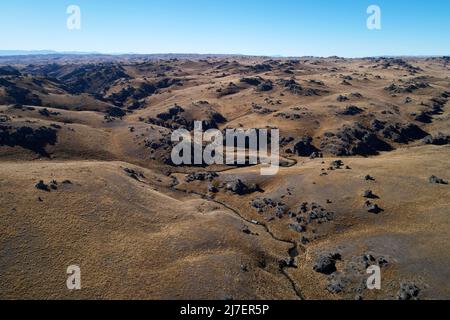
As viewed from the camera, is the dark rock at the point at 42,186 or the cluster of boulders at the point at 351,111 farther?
the cluster of boulders at the point at 351,111

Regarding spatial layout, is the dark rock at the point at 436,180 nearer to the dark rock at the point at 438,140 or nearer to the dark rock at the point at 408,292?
the dark rock at the point at 408,292

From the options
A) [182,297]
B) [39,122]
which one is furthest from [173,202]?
A: [39,122]

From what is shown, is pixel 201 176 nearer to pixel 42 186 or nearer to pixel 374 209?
pixel 42 186

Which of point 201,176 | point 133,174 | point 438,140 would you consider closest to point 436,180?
point 438,140

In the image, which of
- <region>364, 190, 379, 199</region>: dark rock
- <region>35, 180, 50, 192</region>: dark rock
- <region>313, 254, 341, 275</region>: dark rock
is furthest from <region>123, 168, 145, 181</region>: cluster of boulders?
<region>364, 190, 379, 199</region>: dark rock

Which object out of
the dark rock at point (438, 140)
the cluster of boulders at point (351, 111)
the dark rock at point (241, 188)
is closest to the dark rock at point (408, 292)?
the dark rock at point (241, 188)

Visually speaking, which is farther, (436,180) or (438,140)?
(438,140)

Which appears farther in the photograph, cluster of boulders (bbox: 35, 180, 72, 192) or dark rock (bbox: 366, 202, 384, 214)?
dark rock (bbox: 366, 202, 384, 214)

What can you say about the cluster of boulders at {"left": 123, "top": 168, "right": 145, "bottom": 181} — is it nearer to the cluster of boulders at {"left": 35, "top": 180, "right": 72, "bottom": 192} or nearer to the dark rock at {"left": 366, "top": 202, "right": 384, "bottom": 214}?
the cluster of boulders at {"left": 35, "top": 180, "right": 72, "bottom": 192}

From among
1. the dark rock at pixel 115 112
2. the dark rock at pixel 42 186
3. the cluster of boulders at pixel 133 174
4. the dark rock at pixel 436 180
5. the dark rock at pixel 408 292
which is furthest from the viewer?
the dark rock at pixel 115 112
